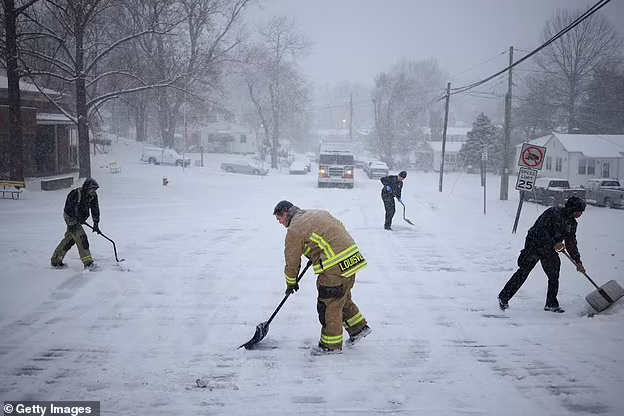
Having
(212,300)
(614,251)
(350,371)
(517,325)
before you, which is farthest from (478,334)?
(614,251)

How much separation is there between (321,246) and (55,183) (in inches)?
755

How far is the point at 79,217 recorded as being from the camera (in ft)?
27.1

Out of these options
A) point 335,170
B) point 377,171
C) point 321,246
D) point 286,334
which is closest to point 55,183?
point 335,170

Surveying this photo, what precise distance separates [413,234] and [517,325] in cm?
739

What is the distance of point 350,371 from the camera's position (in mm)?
5059

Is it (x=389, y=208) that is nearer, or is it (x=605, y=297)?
(x=605, y=297)

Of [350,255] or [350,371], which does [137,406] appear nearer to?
[350,371]

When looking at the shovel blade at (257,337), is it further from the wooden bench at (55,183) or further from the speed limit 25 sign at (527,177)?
the wooden bench at (55,183)

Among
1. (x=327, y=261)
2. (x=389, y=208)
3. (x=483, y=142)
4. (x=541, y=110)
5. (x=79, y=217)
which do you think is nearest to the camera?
(x=327, y=261)

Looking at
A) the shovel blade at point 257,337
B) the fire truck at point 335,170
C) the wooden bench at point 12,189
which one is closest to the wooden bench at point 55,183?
the wooden bench at point 12,189

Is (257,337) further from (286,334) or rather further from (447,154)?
(447,154)

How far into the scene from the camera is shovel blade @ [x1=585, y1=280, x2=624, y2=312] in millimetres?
6488

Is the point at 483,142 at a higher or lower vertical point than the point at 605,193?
higher

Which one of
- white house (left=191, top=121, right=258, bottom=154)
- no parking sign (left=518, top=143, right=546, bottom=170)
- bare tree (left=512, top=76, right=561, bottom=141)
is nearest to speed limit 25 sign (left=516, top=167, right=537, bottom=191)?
no parking sign (left=518, top=143, right=546, bottom=170)
